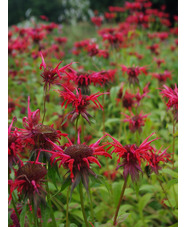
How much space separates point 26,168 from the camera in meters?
0.72

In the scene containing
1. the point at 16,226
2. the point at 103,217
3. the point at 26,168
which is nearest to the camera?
the point at 26,168

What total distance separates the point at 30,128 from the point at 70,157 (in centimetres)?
14

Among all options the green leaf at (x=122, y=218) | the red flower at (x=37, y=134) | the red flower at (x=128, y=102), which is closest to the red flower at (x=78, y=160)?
the red flower at (x=37, y=134)

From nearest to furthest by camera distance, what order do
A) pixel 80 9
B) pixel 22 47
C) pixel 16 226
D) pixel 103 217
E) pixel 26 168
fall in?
pixel 26 168 → pixel 16 226 → pixel 103 217 → pixel 22 47 → pixel 80 9

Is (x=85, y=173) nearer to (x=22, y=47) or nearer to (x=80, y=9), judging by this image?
(x=22, y=47)

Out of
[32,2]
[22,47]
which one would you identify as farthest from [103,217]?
[32,2]

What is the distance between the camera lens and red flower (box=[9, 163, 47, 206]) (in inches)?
26.9

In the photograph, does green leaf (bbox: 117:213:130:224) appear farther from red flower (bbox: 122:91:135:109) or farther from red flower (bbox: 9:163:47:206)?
red flower (bbox: 122:91:135:109)

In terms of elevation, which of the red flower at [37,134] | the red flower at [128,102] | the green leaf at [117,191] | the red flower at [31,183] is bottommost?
the green leaf at [117,191]

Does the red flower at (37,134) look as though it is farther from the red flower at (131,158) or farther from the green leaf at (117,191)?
the green leaf at (117,191)

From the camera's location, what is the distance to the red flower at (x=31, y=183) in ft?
2.24

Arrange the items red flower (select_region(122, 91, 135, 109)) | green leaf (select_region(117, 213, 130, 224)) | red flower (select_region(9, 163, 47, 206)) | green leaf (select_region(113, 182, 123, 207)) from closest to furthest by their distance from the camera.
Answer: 1. red flower (select_region(9, 163, 47, 206))
2. green leaf (select_region(117, 213, 130, 224))
3. green leaf (select_region(113, 182, 123, 207))
4. red flower (select_region(122, 91, 135, 109))

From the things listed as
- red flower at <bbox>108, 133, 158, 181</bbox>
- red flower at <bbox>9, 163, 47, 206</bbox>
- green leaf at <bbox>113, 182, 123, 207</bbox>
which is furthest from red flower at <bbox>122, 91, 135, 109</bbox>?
red flower at <bbox>9, 163, 47, 206</bbox>

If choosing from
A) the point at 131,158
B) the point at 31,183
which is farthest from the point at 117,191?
the point at 31,183
